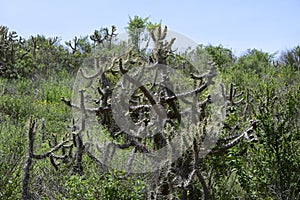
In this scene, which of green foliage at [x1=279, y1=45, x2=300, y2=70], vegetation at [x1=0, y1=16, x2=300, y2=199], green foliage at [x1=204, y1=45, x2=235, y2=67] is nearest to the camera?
vegetation at [x1=0, y1=16, x2=300, y2=199]

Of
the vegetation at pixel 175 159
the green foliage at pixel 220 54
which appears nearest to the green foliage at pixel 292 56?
the green foliage at pixel 220 54

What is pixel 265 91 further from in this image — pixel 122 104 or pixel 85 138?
pixel 85 138

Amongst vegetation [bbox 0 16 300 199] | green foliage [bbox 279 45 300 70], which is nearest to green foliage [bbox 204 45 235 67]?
green foliage [bbox 279 45 300 70]

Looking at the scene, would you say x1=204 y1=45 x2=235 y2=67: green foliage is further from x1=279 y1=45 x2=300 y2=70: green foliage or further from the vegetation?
the vegetation

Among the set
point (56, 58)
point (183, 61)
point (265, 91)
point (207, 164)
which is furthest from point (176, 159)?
point (56, 58)

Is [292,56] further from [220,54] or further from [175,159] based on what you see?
[175,159]

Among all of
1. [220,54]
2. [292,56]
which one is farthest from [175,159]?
[292,56]

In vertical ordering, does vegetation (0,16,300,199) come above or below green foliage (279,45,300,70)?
below

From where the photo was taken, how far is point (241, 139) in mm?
4590

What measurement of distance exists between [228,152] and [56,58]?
17.3 metres

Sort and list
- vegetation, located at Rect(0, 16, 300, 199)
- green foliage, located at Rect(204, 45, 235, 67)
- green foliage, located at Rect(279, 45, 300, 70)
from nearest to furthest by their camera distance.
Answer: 1. vegetation, located at Rect(0, 16, 300, 199)
2. green foliage, located at Rect(204, 45, 235, 67)
3. green foliage, located at Rect(279, 45, 300, 70)

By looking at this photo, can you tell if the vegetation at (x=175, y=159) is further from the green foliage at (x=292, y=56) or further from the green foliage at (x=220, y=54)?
the green foliage at (x=292, y=56)

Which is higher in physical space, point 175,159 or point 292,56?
point 292,56

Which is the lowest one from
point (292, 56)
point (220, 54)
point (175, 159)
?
point (175, 159)
